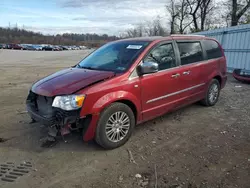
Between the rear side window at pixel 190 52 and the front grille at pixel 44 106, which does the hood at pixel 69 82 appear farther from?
the rear side window at pixel 190 52

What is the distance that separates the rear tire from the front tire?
261 cm

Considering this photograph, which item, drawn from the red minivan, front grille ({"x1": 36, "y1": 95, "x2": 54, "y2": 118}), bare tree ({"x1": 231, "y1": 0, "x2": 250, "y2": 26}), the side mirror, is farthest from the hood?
bare tree ({"x1": 231, "y1": 0, "x2": 250, "y2": 26})

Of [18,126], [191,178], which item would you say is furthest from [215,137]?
[18,126]

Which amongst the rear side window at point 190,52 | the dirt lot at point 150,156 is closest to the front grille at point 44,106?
the dirt lot at point 150,156

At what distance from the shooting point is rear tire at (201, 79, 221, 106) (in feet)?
17.8

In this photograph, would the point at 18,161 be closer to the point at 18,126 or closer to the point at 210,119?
the point at 18,126

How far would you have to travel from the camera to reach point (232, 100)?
6.32 metres

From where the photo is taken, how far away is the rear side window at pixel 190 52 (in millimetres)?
4562

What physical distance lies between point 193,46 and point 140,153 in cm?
286

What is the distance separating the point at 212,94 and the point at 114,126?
3248mm

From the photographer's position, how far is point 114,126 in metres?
3.49

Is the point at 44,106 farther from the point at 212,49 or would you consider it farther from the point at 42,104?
the point at 212,49

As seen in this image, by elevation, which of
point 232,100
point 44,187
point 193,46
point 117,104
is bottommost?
point 44,187

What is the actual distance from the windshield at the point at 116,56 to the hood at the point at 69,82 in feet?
0.91
